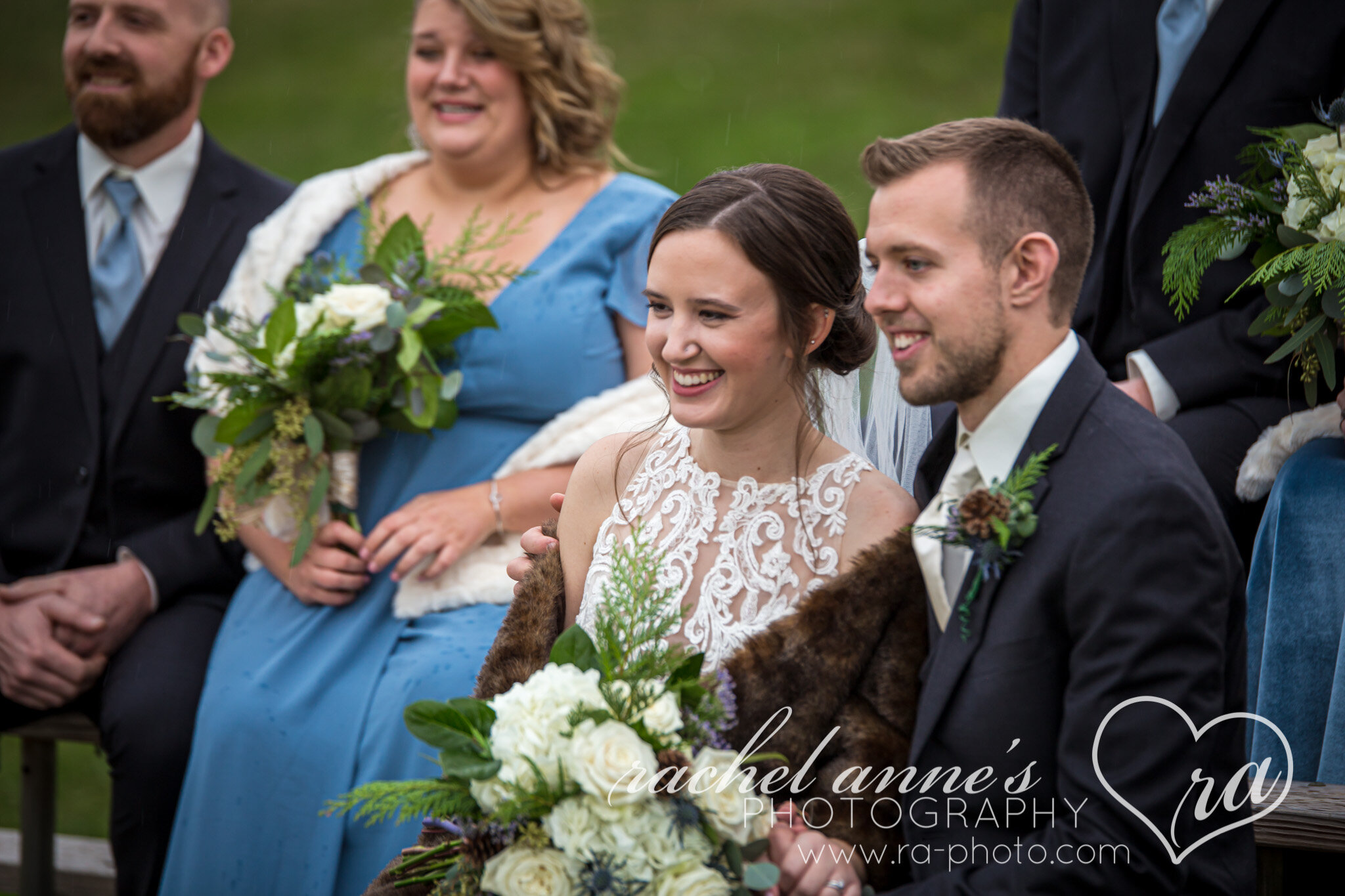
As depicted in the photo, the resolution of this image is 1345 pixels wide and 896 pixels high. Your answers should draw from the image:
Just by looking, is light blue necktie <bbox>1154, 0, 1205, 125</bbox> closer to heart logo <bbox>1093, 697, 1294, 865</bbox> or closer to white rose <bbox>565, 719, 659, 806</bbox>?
heart logo <bbox>1093, 697, 1294, 865</bbox>

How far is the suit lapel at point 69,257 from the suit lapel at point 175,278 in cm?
9

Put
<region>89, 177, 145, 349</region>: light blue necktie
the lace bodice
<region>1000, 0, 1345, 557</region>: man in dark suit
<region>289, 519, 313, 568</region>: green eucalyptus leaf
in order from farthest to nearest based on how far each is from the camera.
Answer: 1. <region>89, 177, 145, 349</region>: light blue necktie
2. <region>289, 519, 313, 568</region>: green eucalyptus leaf
3. <region>1000, 0, 1345, 557</region>: man in dark suit
4. the lace bodice

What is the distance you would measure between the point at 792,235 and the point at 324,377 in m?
1.78

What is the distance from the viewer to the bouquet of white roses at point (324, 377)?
3584 mm

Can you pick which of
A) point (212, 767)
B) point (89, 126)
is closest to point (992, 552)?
point (212, 767)

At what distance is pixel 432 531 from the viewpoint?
3715 millimetres

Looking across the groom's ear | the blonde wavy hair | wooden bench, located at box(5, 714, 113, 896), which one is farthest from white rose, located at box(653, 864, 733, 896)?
wooden bench, located at box(5, 714, 113, 896)

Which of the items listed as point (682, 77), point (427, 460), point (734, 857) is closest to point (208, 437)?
point (427, 460)

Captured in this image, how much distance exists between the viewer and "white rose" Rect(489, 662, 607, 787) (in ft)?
6.33

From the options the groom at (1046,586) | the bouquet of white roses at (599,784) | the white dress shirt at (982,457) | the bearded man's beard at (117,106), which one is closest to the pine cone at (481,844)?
the bouquet of white roses at (599,784)

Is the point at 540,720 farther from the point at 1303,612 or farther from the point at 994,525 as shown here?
the point at 1303,612

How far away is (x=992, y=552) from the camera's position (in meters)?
1.97

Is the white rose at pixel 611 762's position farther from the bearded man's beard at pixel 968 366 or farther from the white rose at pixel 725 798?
the bearded man's beard at pixel 968 366

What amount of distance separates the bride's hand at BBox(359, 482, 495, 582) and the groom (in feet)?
6.26
